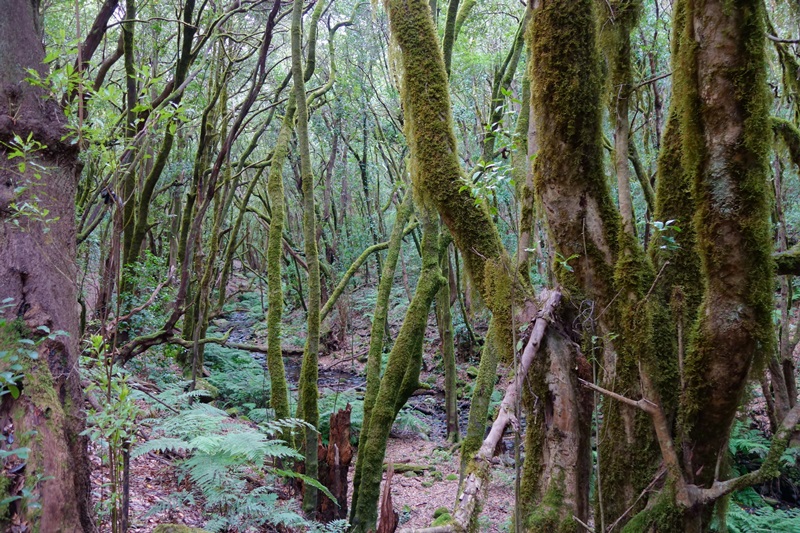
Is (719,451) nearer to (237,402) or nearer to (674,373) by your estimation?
(674,373)

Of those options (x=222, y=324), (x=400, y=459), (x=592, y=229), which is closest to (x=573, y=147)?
(x=592, y=229)

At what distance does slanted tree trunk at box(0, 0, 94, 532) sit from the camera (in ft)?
8.88

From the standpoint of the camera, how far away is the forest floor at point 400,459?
4.48 m

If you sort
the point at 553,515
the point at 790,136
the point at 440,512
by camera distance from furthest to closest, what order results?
1. the point at 440,512
2. the point at 790,136
3. the point at 553,515

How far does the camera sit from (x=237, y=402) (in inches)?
395

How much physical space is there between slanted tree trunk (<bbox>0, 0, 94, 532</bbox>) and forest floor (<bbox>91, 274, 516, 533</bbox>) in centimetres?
37

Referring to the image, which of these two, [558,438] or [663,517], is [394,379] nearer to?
[558,438]

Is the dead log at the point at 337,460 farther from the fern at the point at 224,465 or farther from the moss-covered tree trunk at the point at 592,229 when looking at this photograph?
the moss-covered tree trunk at the point at 592,229

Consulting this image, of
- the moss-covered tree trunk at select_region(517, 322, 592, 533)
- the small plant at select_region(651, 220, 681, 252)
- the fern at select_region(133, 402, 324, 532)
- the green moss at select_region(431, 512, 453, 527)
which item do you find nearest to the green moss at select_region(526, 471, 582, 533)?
the moss-covered tree trunk at select_region(517, 322, 592, 533)

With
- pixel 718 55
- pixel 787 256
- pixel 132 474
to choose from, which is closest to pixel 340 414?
pixel 132 474

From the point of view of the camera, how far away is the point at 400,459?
927 centimetres

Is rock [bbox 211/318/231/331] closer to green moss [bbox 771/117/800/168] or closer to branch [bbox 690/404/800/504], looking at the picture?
green moss [bbox 771/117/800/168]

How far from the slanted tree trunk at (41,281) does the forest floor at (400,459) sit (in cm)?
37

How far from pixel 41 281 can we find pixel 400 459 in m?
7.45
